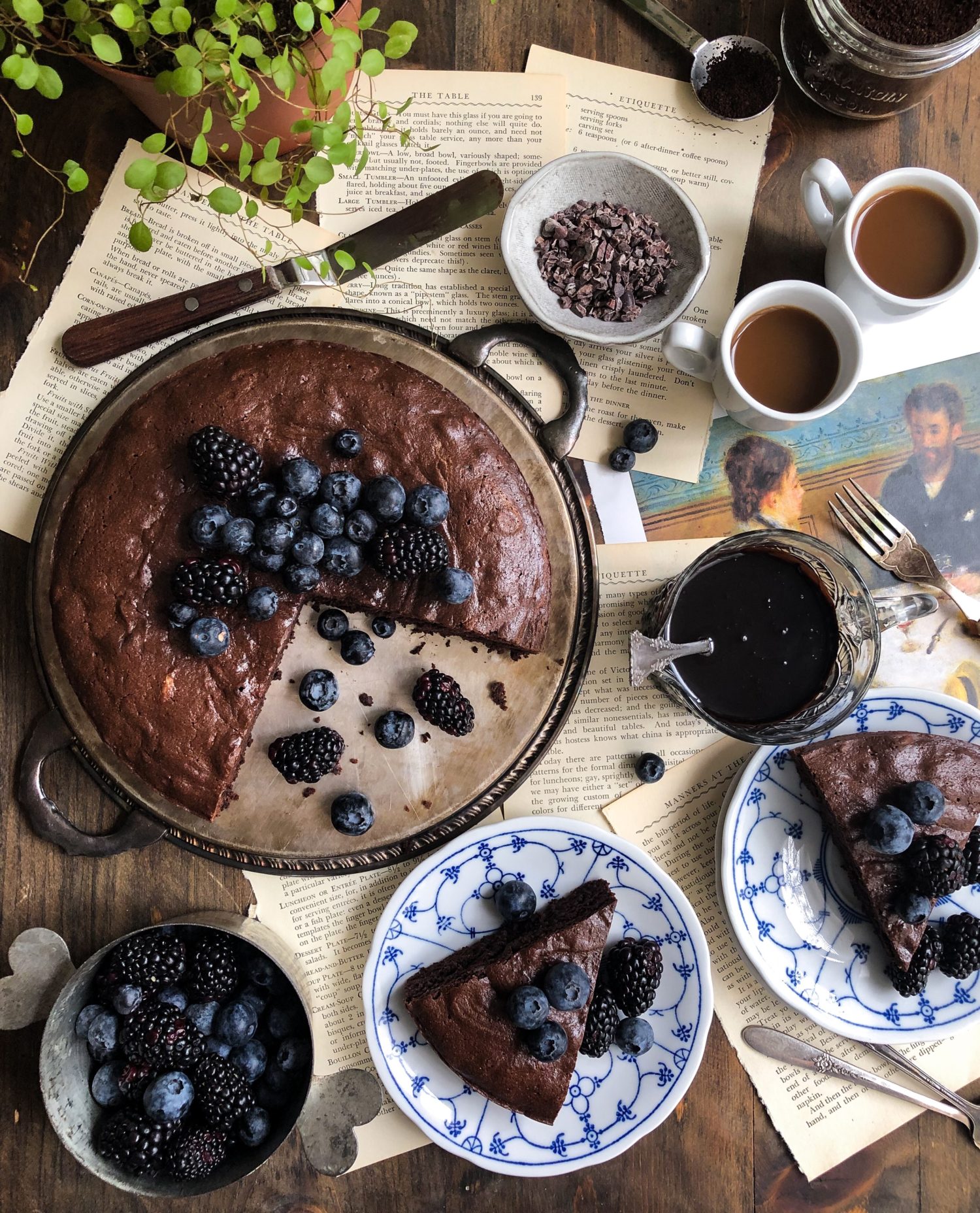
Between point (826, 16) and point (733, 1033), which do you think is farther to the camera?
point (733, 1033)

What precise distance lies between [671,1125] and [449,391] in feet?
7.01

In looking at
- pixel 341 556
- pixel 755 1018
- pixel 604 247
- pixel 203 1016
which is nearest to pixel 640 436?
pixel 604 247

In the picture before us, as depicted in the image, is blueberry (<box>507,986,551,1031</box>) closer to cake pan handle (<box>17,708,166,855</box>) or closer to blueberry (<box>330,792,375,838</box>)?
blueberry (<box>330,792,375,838</box>)

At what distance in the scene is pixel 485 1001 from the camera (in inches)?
93.6

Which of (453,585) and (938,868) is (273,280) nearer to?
(453,585)

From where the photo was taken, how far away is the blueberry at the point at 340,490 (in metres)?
2.29

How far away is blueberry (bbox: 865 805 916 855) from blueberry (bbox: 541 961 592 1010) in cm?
84

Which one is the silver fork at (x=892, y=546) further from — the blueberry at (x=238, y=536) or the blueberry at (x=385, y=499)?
the blueberry at (x=238, y=536)

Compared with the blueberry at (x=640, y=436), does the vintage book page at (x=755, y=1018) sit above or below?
below

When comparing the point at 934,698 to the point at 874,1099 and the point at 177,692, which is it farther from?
the point at 177,692

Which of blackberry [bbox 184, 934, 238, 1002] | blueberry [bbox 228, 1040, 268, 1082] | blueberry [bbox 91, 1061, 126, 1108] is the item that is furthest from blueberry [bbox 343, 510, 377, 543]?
blueberry [bbox 91, 1061, 126, 1108]

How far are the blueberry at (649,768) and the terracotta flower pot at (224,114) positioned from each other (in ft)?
5.92

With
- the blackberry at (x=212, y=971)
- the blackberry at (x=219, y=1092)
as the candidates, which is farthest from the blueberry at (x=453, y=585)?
the blackberry at (x=219, y=1092)

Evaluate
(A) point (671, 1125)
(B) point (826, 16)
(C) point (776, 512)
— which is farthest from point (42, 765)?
(B) point (826, 16)
